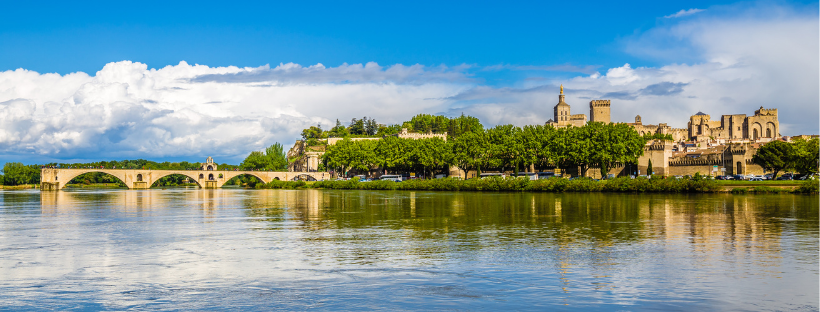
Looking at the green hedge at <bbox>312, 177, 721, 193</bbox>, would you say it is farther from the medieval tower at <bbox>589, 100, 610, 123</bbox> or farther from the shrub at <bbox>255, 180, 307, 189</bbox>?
the medieval tower at <bbox>589, 100, 610, 123</bbox>

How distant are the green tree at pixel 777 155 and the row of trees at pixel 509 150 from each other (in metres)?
15.3

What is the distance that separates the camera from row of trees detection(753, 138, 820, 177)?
70.2 metres

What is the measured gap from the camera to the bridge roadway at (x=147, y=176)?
104 metres

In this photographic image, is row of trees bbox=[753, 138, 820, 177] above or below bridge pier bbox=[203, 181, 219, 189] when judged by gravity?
above

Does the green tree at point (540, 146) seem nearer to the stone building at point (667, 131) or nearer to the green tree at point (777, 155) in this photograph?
the green tree at point (777, 155)

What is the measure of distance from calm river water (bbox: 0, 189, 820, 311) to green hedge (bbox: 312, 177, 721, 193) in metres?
31.5

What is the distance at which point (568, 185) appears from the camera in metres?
67.8

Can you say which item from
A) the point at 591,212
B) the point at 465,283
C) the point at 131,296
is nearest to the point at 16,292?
the point at 131,296

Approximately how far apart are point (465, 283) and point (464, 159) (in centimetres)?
8713

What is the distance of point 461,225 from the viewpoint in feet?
93.8

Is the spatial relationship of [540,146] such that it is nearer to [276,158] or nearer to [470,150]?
[470,150]

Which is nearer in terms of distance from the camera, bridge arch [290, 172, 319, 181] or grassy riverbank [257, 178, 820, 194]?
grassy riverbank [257, 178, 820, 194]

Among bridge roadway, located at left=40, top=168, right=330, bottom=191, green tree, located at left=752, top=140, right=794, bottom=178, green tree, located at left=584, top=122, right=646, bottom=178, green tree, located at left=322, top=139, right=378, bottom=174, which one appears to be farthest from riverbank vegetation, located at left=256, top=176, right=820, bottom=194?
bridge roadway, located at left=40, top=168, right=330, bottom=191

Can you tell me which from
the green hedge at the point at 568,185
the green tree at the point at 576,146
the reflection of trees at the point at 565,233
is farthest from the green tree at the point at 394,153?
the reflection of trees at the point at 565,233
